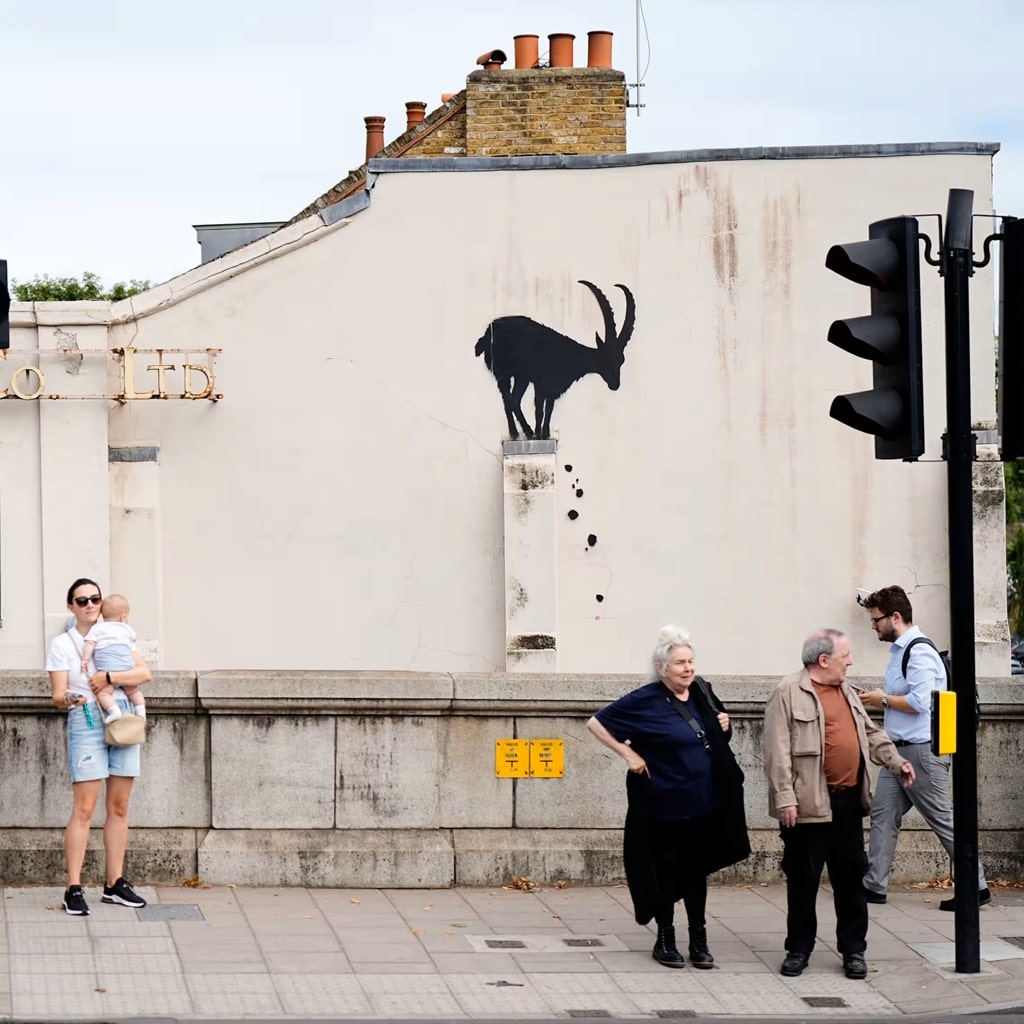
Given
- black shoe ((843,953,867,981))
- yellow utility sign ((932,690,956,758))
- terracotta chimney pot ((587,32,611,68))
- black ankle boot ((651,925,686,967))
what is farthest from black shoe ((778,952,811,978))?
terracotta chimney pot ((587,32,611,68))

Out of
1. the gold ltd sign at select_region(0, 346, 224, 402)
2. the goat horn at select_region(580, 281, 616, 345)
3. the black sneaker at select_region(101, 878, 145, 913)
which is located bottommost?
the black sneaker at select_region(101, 878, 145, 913)

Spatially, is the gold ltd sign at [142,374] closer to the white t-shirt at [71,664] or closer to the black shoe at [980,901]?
the white t-shirt at [71,664]

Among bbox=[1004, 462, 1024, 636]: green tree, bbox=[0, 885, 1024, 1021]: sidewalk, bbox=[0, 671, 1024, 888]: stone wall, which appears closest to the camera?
bbox=[0, 885, 1024, 1021]: sidewalk

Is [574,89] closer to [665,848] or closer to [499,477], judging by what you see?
[499,477]

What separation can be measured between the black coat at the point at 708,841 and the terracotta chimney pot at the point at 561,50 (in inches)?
589

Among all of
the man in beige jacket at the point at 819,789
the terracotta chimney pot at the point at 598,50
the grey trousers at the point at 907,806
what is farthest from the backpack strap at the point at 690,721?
the terracotta chimney pot at the point at 598,50

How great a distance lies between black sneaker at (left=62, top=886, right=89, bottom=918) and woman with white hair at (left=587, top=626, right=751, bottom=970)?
2765mm

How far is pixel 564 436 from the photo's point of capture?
18438mm

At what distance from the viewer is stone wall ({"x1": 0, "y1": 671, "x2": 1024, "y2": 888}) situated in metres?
9.71

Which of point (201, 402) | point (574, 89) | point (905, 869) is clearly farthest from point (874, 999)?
point (574, 89)

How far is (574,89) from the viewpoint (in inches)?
844

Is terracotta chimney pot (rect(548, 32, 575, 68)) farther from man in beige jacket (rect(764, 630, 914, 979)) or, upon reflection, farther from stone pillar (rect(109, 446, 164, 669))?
man in beige jacket (rect(764, 630, 914, 979))

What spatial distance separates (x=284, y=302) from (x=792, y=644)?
6.48 meters

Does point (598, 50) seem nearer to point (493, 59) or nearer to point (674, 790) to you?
point (493, 59)
